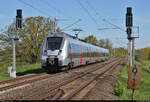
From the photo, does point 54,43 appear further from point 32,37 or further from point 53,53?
point 32,37

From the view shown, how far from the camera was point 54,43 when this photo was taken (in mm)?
18688

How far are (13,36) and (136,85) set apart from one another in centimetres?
1116

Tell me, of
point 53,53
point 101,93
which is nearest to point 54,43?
point 53,53

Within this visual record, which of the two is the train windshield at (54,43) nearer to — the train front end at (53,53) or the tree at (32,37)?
the train front end at (53,53)

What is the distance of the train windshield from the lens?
18516 mm

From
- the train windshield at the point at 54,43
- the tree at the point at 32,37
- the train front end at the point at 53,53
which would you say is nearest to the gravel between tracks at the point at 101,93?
the train front end at the point at 53,53

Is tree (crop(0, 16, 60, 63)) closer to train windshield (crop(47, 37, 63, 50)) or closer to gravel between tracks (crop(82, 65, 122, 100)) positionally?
train windshield (crop(47, 37, 63, 50))

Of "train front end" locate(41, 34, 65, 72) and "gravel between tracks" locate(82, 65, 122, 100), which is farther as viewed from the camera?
"train front end" locate(41, 34, 65, 72)

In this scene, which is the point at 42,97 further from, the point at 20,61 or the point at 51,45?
the point at 20,61

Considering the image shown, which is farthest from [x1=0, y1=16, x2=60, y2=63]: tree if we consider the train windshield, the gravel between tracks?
the gravel between tracks

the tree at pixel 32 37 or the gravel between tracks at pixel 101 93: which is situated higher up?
the tree at pixel 32 37

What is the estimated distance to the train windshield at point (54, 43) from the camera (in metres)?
18.5

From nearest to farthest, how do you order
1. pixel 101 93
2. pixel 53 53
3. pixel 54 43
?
pixel 101 93 → pixel 53 53 → pixel 54 43

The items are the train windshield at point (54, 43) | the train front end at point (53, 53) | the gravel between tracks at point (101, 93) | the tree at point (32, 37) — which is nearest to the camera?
the gravel between tracks at point (101, 93)
